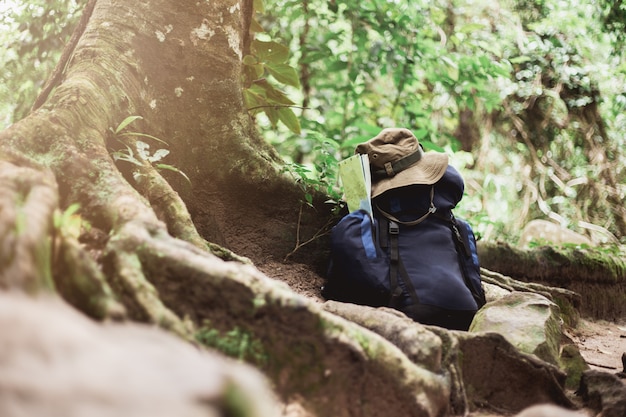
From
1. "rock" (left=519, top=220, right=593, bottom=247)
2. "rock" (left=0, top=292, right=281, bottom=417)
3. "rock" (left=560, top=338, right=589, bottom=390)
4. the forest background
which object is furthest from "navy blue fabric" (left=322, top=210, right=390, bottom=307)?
"rock" (left=519, top=220, right=593, bottom=247)

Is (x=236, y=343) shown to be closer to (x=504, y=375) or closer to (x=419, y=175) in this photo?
(x=504, y=375)

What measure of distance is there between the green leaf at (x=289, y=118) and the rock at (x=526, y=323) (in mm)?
1913

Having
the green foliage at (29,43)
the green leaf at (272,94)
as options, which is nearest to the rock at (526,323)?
the green leaf at (272,94)

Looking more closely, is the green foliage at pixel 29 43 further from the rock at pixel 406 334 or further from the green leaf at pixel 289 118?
the rock at pixel 406 334

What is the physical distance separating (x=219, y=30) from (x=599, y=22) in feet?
23.4

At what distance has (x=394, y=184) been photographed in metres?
3.25

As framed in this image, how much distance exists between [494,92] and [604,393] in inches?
249

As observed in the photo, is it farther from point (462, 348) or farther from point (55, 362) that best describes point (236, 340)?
point (462, 348)

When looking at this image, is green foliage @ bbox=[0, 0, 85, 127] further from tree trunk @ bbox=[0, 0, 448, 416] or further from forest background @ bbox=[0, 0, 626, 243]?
forest background @ bbox=[0, 0, 626, 243]

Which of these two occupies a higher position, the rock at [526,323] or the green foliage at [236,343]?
the green foliage at [236,343]

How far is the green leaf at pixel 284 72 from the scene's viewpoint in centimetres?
401

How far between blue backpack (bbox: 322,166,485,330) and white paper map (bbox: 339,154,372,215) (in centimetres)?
9

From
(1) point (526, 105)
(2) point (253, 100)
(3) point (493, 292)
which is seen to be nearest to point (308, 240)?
(2) point (253, 100)

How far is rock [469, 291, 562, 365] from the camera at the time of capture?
255 cm
